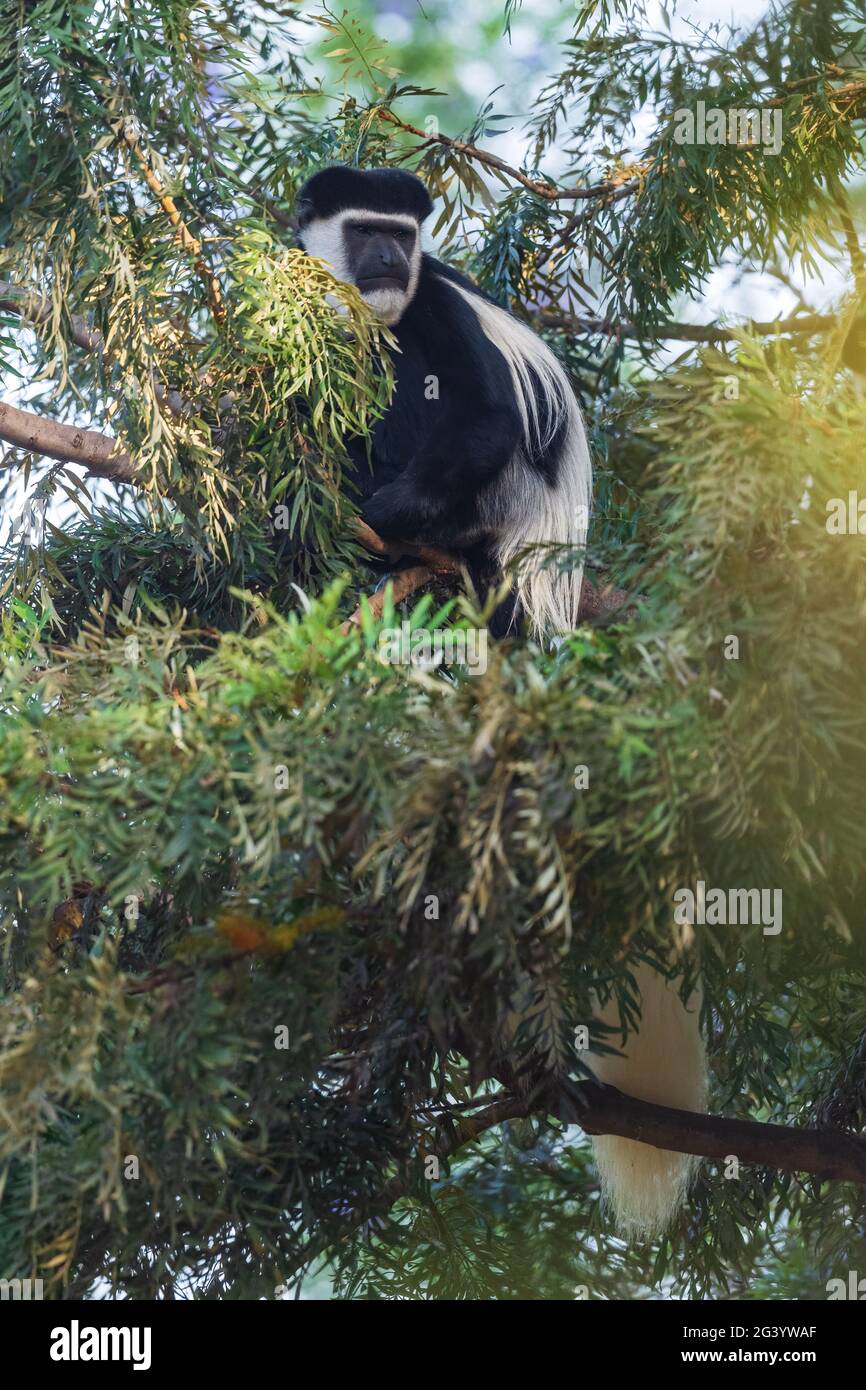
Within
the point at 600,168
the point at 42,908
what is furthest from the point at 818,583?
the point at 600,168

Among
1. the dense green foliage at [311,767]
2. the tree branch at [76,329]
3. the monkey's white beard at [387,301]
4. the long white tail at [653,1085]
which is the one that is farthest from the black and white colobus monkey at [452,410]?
the long white tail at [653,1085]

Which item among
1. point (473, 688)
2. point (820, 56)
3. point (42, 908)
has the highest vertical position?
point (820, 56)

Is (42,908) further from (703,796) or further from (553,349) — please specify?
(553,349)

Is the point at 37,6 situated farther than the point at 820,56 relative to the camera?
No

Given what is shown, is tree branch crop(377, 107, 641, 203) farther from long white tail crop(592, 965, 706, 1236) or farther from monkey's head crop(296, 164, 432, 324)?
long white tail crop(592, 965, 706, 1236)

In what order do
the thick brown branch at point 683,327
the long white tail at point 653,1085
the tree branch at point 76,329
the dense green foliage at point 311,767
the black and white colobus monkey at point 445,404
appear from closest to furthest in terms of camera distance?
the dense green foliage at point 311,767, the tree branch at point 76,329, the long white tail at point 653,1085, the black and white colobus monkey at point 445,404, the thick brown branch at point 683,327

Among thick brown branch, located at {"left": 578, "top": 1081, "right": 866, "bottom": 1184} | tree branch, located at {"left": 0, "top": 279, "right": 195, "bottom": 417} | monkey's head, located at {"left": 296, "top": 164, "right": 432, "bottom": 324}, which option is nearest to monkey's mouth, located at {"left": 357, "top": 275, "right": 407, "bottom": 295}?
monkey's head, located at {"left": 296, "top": 164, "right": 432, "bottom": 324}

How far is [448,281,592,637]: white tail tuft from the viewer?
7.13ft

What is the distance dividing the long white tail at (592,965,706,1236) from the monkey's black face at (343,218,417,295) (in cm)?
114

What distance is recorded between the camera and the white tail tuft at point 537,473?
7.13 ft

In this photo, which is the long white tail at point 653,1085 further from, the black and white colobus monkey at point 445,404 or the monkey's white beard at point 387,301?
the monkey's white beard at point 387,301

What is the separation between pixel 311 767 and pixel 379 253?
132cm

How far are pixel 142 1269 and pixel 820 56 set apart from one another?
198cm

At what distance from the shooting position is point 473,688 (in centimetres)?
111
